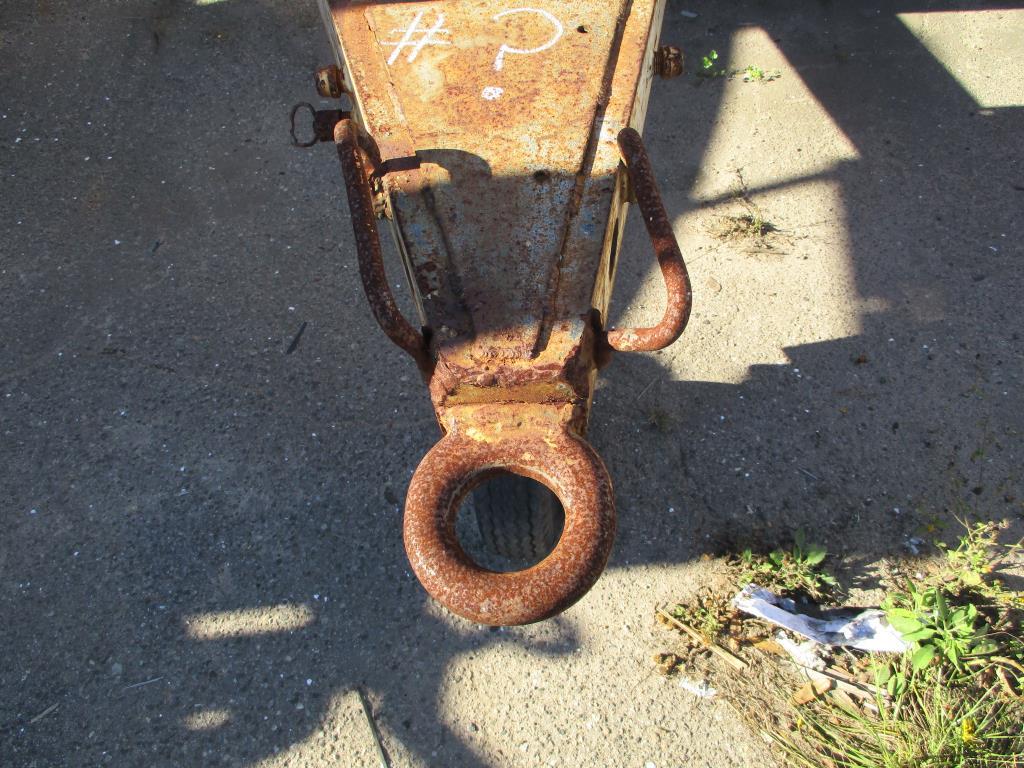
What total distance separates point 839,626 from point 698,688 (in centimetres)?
47

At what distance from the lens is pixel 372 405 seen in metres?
2.91

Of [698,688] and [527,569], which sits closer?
[527,569]

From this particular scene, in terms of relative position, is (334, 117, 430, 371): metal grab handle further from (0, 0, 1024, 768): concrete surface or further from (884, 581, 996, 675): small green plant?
(884, 581, 996, 675): small green plant

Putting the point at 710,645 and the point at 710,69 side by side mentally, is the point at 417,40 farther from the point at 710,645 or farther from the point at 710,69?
the point at 710,69

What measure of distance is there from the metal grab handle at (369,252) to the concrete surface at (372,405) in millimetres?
1180

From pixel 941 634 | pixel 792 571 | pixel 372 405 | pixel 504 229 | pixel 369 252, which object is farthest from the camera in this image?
pixel 372 405

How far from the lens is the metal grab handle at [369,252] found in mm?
1503

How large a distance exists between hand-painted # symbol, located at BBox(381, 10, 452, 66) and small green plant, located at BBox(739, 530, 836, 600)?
1.78 m

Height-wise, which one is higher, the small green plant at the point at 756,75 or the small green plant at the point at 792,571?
the small green plant at the point at 756,75

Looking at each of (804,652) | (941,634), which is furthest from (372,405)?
(941,634)

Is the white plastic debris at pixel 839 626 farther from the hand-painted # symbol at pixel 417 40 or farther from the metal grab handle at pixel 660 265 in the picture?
the hand-painted # symbol at pixel 417 40

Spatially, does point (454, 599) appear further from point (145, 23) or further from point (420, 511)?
point (145, 23)

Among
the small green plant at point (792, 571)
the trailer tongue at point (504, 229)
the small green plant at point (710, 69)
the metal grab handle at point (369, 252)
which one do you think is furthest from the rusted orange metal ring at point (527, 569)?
the small green plant at point (710, 69)

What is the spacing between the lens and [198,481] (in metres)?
2.74
